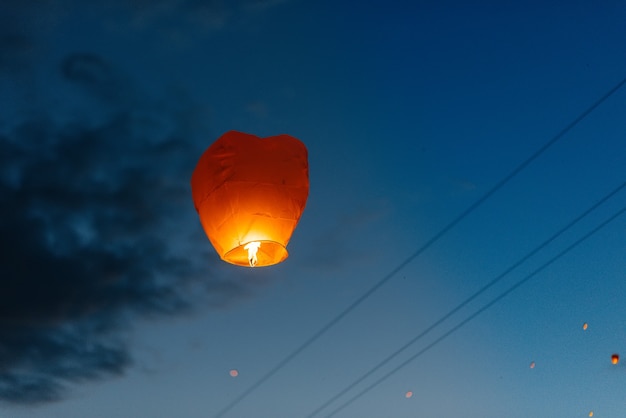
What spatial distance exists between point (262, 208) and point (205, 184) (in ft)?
1.00

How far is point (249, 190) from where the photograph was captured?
3012 mm

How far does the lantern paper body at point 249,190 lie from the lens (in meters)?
3.02

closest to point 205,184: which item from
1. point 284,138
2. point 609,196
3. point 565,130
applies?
point 284,138

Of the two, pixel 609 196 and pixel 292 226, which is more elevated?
pixel 609 196

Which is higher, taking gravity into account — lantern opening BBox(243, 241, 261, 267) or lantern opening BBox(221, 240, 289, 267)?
lantern opening BBox(221, 240, 289, 267)

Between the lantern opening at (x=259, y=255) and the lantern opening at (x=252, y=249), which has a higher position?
the lantern opening at (x=259, y=255)

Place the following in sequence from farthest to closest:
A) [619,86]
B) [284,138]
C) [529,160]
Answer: [529,160], [619,86], [284,138]

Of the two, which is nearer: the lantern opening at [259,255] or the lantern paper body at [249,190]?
the lantern paper body at [249,190]

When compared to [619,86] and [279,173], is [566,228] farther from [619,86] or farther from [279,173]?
[279,173]

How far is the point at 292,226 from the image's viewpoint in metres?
3.13

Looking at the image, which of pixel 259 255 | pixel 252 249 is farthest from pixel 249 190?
pixel 259 255

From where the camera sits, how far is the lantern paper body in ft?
9.91

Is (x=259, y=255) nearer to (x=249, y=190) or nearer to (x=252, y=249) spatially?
(x=252, y=249)

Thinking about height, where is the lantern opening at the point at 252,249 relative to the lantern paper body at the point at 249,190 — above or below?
below
